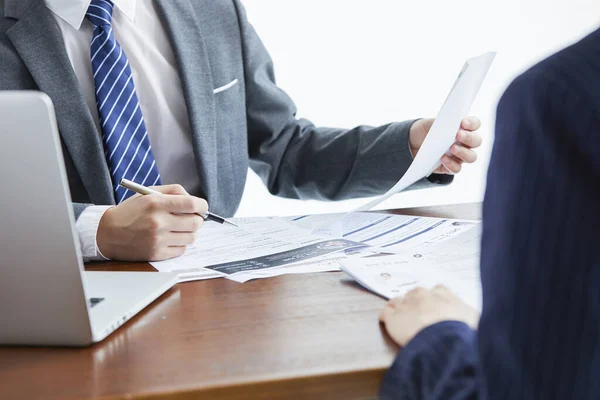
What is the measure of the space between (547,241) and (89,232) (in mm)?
809

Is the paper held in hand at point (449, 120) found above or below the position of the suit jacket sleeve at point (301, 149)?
above

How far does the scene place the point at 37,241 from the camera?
709 millimetres

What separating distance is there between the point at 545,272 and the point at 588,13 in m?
3.17

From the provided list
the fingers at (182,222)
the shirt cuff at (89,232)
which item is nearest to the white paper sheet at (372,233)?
the fingers at (182,222)

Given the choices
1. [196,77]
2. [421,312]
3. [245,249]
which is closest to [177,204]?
[245,249]

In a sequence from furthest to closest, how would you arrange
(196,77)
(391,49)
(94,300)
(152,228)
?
(391,49), (196,77), (152,228), (94,300)

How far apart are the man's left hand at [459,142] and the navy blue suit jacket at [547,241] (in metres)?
0.81

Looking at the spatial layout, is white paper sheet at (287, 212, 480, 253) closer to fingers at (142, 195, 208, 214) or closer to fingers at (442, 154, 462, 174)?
fingers at (442, 154, 462, 174)

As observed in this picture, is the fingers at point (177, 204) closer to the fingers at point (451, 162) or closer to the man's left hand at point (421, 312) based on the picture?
the man's left hand at point (421, 312)

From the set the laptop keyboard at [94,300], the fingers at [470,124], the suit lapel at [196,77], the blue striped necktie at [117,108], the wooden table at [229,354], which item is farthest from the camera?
the suit lapel at [196,77]

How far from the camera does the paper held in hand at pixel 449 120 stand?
118cm

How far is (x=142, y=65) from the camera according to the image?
1.60 m

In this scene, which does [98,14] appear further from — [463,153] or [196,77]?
[463,153]

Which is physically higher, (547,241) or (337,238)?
(547,241)
